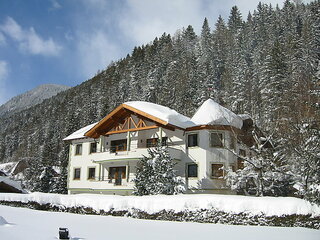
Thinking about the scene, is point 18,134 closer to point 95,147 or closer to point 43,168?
point 43,168

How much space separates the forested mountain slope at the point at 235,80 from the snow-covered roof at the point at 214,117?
1.80m

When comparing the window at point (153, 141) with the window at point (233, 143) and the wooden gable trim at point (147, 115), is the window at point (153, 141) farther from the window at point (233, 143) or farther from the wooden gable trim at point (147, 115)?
the window at point (233, 143)

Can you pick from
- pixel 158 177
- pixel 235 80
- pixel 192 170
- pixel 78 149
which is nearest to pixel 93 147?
pixel 78 149

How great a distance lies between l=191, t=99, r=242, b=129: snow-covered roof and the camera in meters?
25.8

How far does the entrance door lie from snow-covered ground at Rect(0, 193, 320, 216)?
10.0 meters

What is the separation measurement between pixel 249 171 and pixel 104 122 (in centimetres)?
1636

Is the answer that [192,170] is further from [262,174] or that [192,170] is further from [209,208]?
[209,208]

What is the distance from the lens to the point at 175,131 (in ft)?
93.2

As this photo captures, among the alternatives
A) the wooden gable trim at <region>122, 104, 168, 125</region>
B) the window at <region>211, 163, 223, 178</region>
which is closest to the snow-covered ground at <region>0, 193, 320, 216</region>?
the wooden gable trim at <region>122, 104, 168, 125</region>

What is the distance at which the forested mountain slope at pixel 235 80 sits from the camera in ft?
69.5

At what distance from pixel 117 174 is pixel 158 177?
1071 centimetres

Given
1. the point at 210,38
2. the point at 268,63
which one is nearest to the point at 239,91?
the point at 268,63

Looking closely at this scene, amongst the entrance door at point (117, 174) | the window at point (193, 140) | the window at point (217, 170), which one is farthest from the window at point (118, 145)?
the window at point (217, 170)

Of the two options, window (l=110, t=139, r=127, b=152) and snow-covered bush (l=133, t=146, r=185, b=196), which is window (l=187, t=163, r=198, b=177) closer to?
snow-covered bush (l=133, t=146, r=185, b=196)
